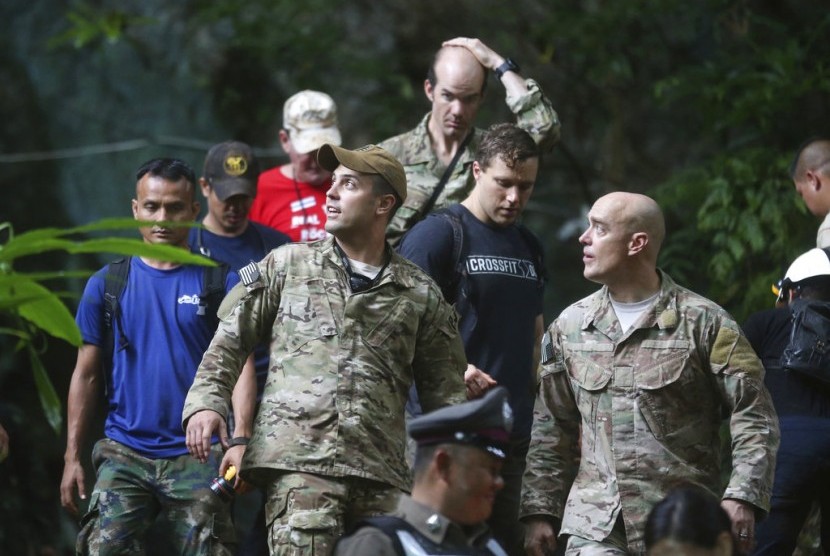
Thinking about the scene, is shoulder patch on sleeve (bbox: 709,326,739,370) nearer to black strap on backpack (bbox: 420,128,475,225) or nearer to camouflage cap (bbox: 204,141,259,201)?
black strap on backpack (bbox: 420,128,475,225)

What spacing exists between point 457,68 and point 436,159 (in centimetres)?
52

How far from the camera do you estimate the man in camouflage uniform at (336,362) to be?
5.23 meters

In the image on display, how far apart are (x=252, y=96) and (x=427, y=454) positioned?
8.71 metres

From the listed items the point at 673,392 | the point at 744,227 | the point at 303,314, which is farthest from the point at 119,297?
the point at 744,227

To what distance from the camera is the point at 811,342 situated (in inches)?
247

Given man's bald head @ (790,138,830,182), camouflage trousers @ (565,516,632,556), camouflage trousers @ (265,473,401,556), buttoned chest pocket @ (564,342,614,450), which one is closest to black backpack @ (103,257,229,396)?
camouflage trousers @ (265,473,401,556)

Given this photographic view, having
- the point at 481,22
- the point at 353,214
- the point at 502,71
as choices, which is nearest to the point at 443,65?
the point at 502,71

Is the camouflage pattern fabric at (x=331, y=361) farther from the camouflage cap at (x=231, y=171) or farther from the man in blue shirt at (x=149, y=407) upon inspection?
the camouflage cap at (x=231, y=171)

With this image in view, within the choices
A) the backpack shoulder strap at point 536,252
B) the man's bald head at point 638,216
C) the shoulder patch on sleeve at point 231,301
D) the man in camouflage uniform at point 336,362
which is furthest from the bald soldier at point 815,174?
the shoulder patch on sleeve at point 231,301

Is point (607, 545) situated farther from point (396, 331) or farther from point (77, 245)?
A: point (77, 245)

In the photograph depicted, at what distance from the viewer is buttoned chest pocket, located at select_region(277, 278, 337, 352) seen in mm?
5410

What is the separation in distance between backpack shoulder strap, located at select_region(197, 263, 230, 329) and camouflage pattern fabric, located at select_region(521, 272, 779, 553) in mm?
1643

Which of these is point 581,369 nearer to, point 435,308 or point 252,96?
point 435,308

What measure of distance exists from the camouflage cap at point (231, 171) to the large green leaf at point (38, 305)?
442cm
